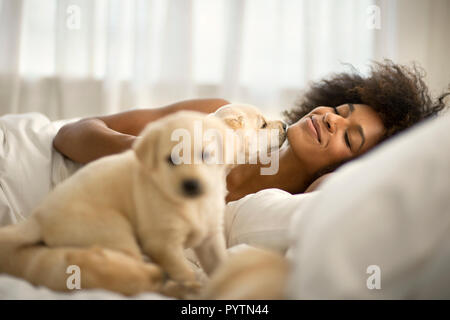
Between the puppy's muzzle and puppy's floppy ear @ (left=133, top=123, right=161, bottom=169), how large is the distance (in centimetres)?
8

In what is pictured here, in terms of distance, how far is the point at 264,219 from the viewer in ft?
3.98

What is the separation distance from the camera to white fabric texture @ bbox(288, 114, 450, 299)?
0.61 m

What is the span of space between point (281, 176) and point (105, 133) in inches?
30.9

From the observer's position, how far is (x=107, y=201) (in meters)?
0.85

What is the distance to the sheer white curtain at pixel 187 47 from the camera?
10.8 ft

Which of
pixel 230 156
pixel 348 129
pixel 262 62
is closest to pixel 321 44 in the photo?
pixel 262 62

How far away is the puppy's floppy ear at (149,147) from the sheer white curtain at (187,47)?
267cm

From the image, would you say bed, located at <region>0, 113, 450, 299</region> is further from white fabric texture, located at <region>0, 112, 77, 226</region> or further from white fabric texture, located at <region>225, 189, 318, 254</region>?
white fabric texture, located at <region>0, 112, 77, 226</region>

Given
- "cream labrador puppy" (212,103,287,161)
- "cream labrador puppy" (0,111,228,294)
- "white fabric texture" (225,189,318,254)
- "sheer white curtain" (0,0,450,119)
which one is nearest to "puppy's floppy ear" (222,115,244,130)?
"cream labrador puppy" (212,103,287,161)

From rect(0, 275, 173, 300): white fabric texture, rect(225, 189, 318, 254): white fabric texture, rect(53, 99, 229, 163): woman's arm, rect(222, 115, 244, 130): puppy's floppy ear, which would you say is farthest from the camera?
rect(53, 99, 229, 163): woman's arm

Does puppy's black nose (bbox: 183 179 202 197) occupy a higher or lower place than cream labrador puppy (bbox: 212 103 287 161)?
lower

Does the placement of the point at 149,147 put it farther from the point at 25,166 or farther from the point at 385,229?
the point at 25,166

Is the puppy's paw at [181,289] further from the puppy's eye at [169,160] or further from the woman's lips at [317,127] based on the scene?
the woman's lips at [317,127]
